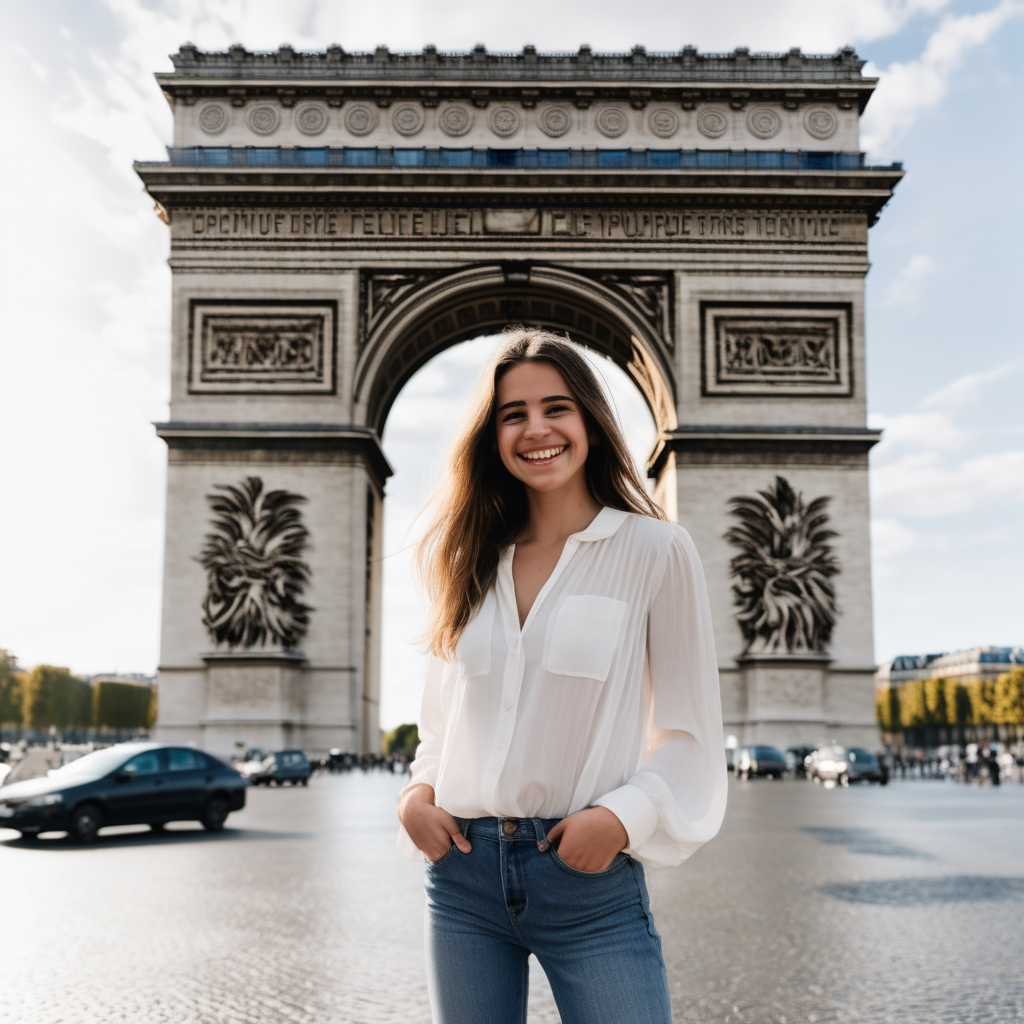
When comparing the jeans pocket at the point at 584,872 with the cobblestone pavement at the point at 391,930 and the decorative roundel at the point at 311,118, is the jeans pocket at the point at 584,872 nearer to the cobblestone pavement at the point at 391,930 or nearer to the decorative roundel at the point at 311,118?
the cobblestone pavement at the point at 391,930

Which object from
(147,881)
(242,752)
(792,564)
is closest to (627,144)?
(792,564)

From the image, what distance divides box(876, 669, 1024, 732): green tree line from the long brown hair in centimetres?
8676

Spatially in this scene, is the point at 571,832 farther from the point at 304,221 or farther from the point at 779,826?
the point at 304,221

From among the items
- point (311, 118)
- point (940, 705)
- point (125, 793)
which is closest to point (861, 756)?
point (125, 793)

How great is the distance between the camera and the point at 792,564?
102ft

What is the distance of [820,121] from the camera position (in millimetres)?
33250

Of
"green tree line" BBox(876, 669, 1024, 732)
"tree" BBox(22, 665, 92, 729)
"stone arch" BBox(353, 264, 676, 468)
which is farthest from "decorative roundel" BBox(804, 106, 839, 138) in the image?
"tree" BBox(22, 665, 92, 729)

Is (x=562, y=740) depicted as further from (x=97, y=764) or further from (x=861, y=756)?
Answer: (x=861, y=756)

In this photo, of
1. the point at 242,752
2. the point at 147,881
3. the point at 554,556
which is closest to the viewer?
the point at 554,556

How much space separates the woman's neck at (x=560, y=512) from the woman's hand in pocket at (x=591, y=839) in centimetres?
53

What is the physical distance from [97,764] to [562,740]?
41.7ft

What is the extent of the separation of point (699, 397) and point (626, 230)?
16.2ft

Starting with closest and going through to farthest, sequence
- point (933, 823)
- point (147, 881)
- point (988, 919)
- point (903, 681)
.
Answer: point (988, 919)
point (147, 881)
point (933, 823)
point (903, 681)

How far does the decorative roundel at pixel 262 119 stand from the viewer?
33156 mm
